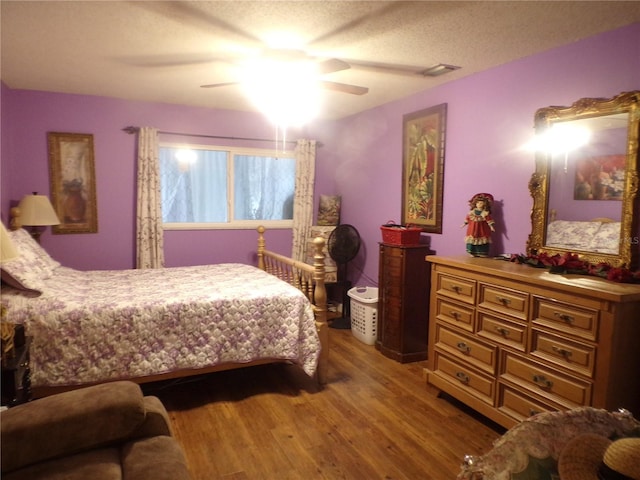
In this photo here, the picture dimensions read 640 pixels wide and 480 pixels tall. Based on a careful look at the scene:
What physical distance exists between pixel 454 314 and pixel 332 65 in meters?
1.71

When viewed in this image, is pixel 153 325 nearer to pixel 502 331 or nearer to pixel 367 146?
pixel 502 331

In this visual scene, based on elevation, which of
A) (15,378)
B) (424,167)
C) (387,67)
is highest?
(387,67)

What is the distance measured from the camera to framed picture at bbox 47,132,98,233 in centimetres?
392

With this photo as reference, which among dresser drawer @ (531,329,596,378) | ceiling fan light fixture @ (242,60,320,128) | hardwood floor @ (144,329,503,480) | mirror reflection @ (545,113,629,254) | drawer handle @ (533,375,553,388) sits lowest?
hardwood floor @ (144,329,503,480)

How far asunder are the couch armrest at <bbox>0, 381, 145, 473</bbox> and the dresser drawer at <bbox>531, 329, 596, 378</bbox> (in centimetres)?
190

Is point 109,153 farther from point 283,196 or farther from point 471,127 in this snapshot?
point 471,127

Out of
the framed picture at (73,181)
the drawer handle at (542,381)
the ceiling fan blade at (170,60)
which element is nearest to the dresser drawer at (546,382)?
the drawer handle at (542,381)

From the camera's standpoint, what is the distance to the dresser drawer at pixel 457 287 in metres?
2.53

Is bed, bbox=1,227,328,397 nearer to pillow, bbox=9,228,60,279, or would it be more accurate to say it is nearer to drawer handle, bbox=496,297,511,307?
pillow, bbox=9,228,60,279

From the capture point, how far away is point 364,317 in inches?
155

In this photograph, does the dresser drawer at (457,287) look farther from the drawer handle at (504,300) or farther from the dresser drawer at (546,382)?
the dresser drawer at (546,382)

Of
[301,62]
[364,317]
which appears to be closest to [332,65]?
[301,62]

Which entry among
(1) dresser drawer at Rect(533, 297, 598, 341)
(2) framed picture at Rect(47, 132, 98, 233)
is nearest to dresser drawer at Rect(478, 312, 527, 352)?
(1) dresser drawer at Rect(533, 297, 598, 341)

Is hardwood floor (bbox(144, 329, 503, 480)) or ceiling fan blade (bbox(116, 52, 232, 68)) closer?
hardwood floor (bbox(144, 329, 503, 480))
